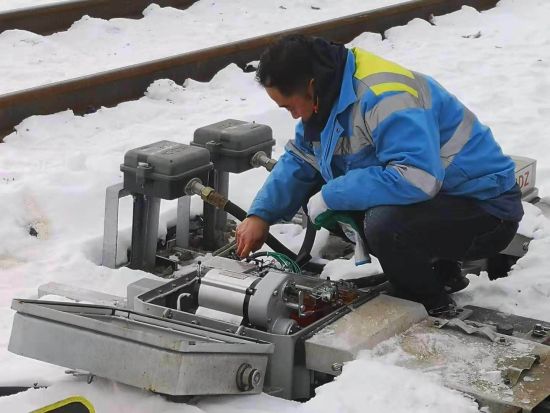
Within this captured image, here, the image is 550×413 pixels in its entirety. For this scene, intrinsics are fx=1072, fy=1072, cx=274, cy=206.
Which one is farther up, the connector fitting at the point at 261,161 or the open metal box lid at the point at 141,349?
the open metal box lid at the point at 141,349

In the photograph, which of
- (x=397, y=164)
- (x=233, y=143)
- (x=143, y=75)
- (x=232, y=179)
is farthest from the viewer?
(x=143, y=75)

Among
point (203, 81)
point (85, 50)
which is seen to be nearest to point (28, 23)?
point (85, 50)

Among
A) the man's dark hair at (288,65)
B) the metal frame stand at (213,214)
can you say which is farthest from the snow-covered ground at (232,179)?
the man's dark hair at (288,65)

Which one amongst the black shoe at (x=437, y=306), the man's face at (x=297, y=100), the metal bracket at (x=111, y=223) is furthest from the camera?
the metal bracket at (x=111, y=223)

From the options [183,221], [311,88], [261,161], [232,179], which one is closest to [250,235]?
[311,88]

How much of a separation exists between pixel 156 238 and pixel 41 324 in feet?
5.92

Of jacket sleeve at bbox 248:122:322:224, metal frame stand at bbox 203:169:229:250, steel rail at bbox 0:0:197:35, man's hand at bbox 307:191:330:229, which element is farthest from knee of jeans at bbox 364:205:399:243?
steel rail at bbox 0:0:197:35

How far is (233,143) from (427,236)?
5.04 feet

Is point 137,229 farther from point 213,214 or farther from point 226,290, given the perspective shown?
point 226,290

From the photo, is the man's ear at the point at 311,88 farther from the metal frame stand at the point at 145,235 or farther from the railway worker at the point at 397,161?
the metal frame stand at the point at 145,235

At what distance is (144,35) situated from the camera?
10.2 meters

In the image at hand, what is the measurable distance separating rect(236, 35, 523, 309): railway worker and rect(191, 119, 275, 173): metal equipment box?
38.4 inches

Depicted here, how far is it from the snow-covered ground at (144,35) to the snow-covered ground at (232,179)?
0.96 meters

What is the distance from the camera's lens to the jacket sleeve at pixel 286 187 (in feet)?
15.3
